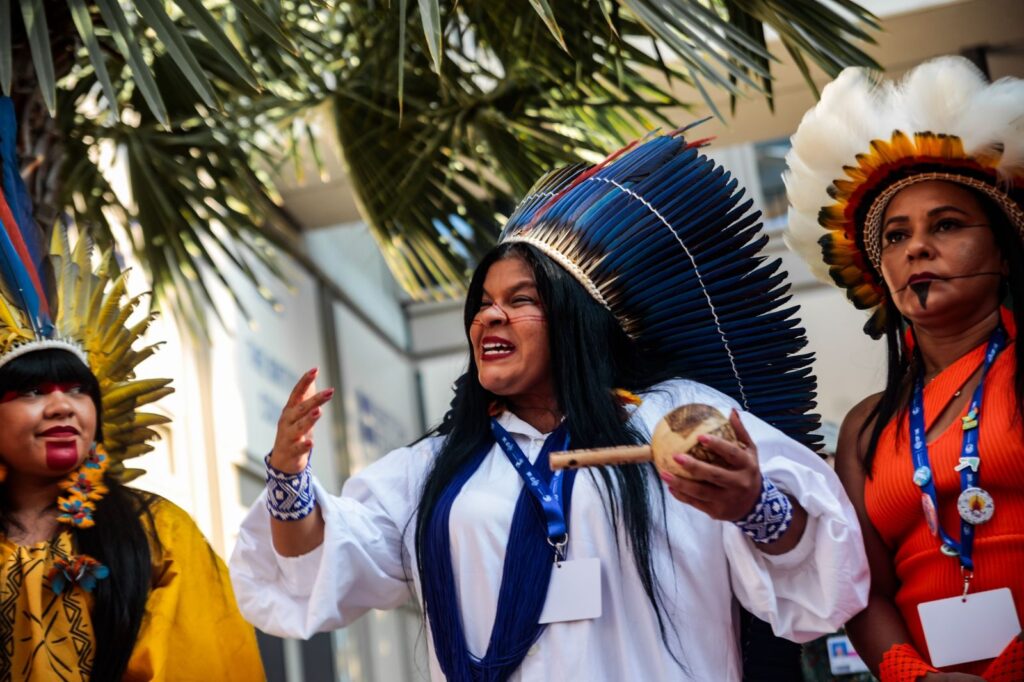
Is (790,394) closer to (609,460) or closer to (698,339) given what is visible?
(698,339)

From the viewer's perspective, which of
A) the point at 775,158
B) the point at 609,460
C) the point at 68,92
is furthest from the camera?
the point at 775,158

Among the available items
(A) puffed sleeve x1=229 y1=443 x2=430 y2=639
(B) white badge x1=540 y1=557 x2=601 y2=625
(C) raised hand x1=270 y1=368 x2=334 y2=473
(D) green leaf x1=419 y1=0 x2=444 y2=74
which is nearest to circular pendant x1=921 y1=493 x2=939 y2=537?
(B) white badge x1=540 y1=557 x2=601 y2=625

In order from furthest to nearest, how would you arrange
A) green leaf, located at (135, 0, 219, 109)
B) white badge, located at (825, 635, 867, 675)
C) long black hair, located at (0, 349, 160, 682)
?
white badge, located at (825, 635, 867, 675) < green leaf, located at (135, 0, 219, 109) < long black hair, located at (0, 349, 160, 682)

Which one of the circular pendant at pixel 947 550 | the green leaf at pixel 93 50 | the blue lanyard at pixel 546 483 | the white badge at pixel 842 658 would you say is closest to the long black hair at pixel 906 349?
the circular pendant at pixel 947 550

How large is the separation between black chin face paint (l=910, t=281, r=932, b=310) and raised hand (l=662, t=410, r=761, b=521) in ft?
2.20

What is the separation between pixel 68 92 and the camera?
14.4 feet

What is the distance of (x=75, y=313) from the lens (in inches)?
134

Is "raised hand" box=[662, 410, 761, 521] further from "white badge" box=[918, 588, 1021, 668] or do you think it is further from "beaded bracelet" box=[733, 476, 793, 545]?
"white badge" box=[918, 588, 1021, 668]

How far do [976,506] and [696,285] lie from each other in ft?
2.17

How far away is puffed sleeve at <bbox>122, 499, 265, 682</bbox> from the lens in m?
3.01

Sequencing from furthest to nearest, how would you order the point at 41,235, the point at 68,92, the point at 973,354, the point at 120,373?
the point at 68,92 < the point at 41,235 < the point at 120,373 < the point at 973,354

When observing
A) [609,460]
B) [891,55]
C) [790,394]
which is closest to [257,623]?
[609,460]

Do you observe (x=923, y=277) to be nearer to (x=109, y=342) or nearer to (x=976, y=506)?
(x=976, y=506)

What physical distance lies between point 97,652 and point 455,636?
82 centimetres
